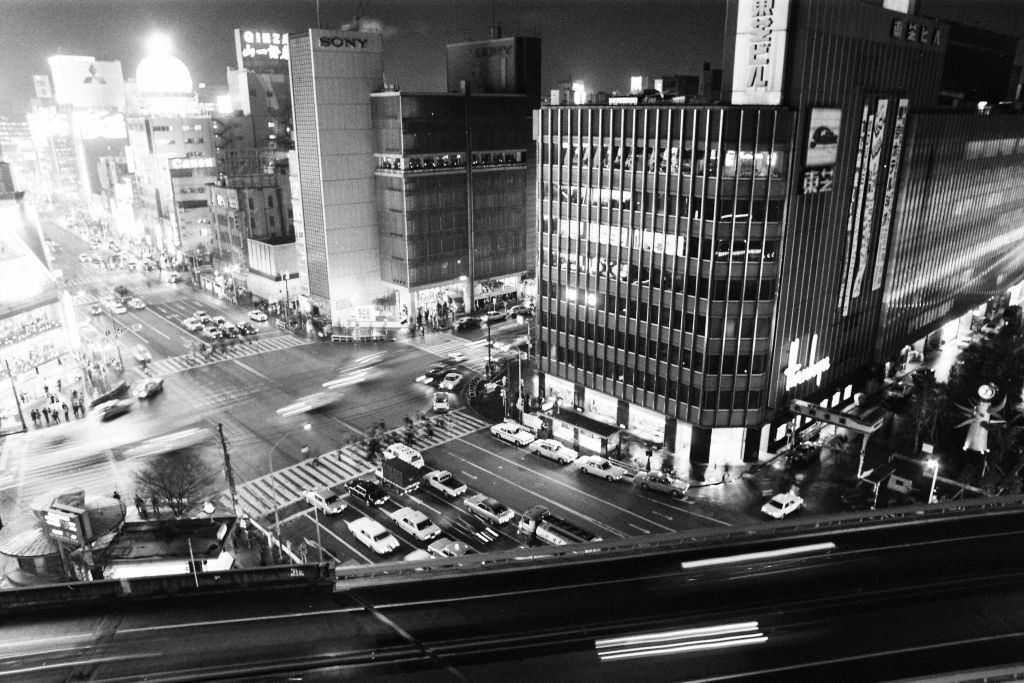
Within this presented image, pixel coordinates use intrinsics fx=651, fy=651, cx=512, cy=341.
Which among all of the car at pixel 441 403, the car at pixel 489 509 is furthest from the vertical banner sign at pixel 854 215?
the car at pixel 441 403

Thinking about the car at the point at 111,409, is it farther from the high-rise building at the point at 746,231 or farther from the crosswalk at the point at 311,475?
the high-rise building at the point at 746,231

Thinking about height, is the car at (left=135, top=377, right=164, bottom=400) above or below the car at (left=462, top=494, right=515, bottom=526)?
above

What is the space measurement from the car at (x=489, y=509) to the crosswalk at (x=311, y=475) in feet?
31.9

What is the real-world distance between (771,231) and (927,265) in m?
32.7

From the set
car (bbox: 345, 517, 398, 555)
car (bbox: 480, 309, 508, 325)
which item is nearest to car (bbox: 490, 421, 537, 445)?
car (bbox: 345, 517, 398, 555)

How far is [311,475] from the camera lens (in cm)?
4775

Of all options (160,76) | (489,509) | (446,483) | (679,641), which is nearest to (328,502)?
(446,483)

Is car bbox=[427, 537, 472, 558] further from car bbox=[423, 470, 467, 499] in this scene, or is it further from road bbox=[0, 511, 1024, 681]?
road bbox=[0, 511, 1024, 681]

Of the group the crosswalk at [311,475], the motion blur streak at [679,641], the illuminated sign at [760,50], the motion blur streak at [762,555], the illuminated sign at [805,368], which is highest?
the illuminated sign at [760,50]

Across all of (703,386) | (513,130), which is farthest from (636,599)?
(513,130)

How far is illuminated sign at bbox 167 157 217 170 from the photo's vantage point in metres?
114

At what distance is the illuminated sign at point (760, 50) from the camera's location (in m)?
41.4

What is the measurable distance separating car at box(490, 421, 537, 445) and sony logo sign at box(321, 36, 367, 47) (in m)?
49.5

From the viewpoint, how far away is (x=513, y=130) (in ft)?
293
